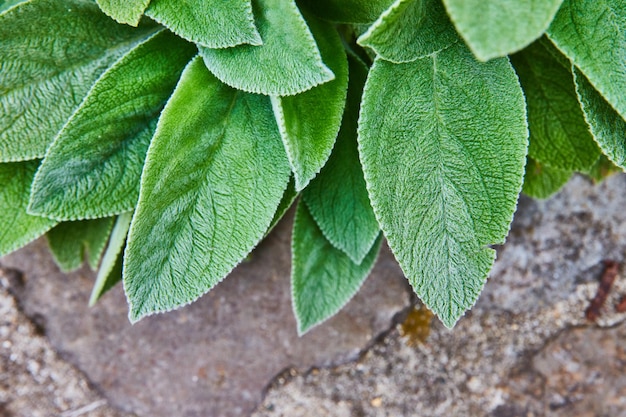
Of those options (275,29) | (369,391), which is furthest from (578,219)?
(275,29)

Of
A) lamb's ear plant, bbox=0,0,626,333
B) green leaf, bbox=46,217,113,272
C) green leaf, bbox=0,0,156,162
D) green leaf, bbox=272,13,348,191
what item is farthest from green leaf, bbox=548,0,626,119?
green leaf, bbox=46,217,113,272

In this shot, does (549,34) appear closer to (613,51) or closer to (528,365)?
(613,51)

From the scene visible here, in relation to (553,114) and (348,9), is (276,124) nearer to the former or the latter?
(348,9)

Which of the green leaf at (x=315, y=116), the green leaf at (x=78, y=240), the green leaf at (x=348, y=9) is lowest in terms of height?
the green leaf at (x=78, y=240)

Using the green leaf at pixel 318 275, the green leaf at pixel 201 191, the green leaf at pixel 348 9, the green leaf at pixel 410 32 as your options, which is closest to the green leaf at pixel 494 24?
the green leaf at pixel 410 32

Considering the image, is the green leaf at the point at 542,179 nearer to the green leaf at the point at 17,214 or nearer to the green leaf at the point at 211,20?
the green leaf at the point at 211,20

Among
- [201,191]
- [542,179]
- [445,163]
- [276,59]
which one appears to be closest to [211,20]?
[276,59]
